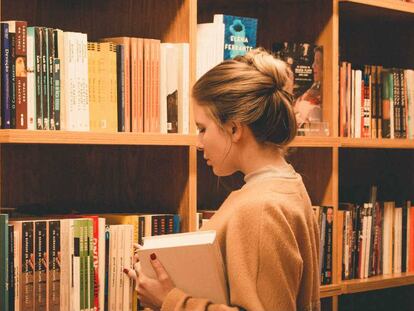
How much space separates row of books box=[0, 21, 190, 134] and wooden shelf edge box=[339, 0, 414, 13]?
75cm

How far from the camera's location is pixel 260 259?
5.45 ft

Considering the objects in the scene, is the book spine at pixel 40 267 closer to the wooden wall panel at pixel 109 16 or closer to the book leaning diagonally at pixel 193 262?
the book leaning diagonally at pixel 193 262

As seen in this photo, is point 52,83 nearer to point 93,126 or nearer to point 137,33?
point 93,126

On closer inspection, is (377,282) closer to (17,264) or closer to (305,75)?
(305,75)

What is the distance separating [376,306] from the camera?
3.24 m

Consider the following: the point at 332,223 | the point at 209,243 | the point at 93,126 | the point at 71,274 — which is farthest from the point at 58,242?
the point at 332,223

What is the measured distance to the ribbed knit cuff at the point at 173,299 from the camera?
176 centimetres

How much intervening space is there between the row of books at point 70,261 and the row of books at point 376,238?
0.84 metres

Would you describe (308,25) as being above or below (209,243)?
above

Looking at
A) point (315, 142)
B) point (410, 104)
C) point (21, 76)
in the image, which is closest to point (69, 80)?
point (21, 76)

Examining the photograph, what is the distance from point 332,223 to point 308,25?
67 centimetres

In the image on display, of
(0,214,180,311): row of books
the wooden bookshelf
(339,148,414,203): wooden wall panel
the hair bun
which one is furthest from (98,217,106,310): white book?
(339,148,414,203): wooden wall panel

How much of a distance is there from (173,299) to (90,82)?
0.64m

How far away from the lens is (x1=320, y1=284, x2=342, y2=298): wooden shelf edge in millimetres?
2619
